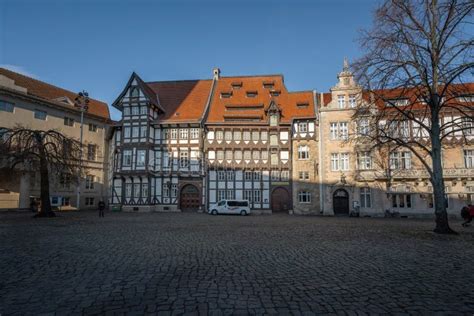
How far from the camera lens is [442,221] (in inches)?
587

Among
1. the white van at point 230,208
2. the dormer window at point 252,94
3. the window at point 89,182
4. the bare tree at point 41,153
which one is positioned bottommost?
the white van at point 230,208

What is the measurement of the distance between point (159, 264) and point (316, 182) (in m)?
29.1

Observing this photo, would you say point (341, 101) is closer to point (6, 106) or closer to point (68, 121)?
point (68, 121)

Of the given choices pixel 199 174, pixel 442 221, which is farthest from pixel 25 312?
pixel 199 174

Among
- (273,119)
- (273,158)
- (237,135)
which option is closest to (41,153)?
(237,135)

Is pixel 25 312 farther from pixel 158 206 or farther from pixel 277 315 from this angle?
pixel 158 206

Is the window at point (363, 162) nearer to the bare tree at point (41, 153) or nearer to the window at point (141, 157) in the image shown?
the window at point (141, 157)

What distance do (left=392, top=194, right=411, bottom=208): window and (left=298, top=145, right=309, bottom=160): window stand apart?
10.2 m

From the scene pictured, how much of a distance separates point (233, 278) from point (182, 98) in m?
36.9

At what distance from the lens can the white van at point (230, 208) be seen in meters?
32.7

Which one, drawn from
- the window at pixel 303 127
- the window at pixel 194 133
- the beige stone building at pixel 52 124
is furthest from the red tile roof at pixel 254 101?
the beige stone building at pixel 52 124

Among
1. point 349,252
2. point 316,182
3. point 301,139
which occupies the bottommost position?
point 349,252

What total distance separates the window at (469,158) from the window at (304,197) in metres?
16.1

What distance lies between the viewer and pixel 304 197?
114 feet
